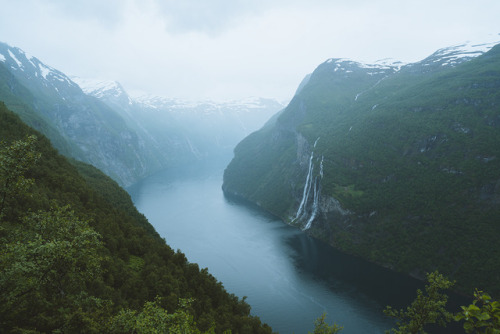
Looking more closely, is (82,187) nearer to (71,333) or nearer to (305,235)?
(71,333)

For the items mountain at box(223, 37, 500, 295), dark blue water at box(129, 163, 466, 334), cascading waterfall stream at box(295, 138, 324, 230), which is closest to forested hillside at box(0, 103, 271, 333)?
dark blue water at box(129, 163, 466, 334)

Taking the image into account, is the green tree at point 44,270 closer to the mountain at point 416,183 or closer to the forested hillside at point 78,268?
the forested hillside at point 78,268

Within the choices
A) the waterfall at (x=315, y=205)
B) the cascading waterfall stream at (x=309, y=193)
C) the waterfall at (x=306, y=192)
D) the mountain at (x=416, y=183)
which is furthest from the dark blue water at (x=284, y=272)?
the waterfall at (x=306, y=192)

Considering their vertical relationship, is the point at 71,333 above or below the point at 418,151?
below

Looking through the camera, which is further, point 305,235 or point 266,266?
point 305,235

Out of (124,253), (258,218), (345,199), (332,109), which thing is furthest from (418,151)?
(124,253)

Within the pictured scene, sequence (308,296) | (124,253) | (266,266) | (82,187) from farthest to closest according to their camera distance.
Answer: (266,266), (308,296), (82,187), (124,253)
